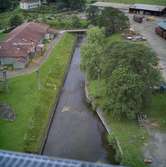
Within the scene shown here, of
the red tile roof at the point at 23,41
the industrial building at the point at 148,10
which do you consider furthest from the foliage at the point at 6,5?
the industrial building at the point at 148,10

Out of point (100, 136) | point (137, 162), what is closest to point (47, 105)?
point (100, 136)

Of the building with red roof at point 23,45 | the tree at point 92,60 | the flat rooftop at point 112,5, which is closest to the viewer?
the tree at point 92,60

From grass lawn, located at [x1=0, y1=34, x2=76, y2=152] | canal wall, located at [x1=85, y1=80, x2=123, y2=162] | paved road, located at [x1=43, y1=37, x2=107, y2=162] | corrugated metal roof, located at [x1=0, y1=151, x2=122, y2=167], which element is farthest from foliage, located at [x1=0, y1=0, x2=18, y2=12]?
corrugated metal roof, located at [x1=0, y1=151, x2=122, y2=167]

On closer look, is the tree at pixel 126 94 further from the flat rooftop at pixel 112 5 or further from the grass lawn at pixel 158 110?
the flat rooftop at pixel 112 5

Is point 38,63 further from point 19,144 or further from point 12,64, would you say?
point 19,144

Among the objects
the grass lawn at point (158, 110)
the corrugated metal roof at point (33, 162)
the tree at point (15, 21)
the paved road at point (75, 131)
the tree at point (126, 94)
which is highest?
the tree at point (15, 21)

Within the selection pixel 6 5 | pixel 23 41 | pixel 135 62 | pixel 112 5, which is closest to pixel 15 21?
pixel 6 5
